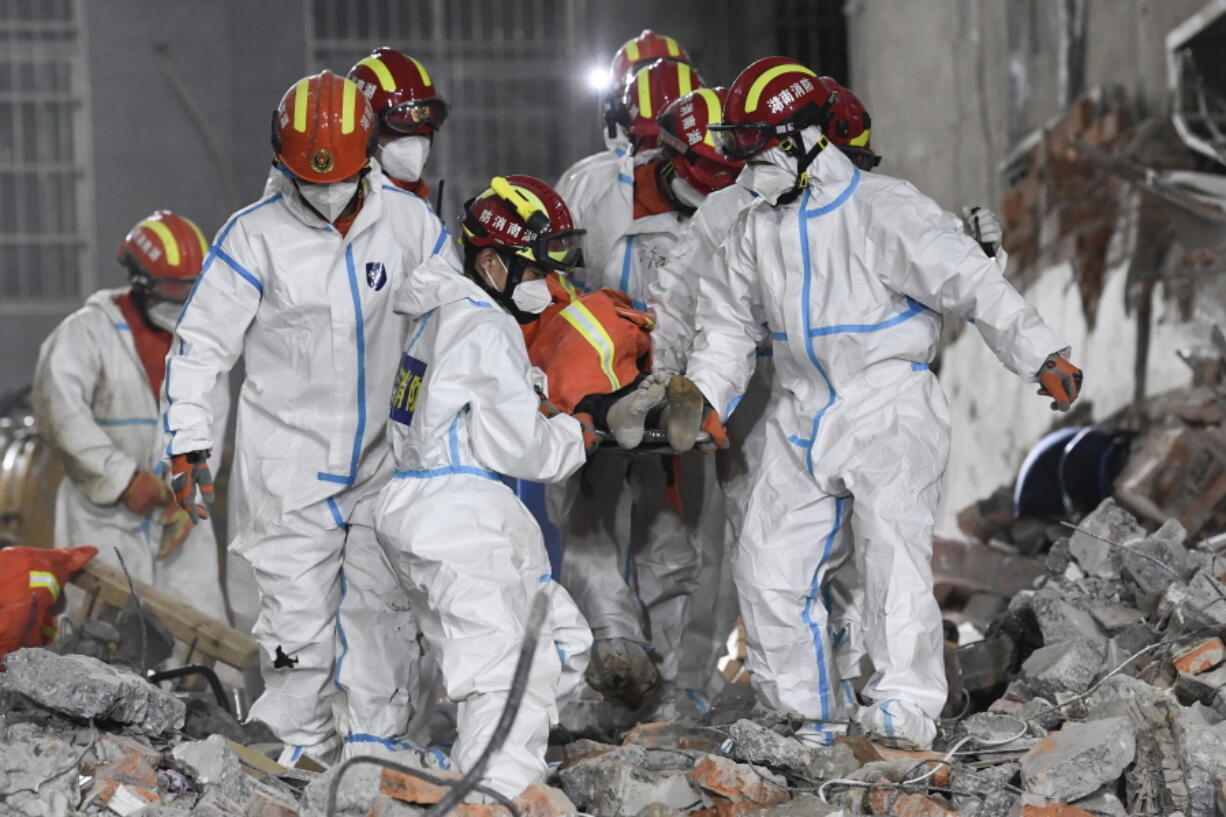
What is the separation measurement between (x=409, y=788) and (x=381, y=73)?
7.54ft

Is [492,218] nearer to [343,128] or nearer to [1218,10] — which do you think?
[343,128]

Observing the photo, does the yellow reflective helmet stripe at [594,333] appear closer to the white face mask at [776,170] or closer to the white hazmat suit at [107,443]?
the white face mask at [776,170]

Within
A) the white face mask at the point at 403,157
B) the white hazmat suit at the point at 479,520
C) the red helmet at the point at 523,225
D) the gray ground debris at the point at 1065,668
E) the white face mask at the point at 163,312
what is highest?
the white face mask at the point at 403,157

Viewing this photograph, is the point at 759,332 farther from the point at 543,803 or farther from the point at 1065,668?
the point at 543,803

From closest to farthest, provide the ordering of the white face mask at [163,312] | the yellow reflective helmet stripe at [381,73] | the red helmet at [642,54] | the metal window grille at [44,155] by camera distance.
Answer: the yellow reflective helmet stripe at [381,73], the red helmet at [642,54], the white face mask at [163,312], the metal window grille at [44,155]

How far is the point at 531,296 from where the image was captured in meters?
4.16

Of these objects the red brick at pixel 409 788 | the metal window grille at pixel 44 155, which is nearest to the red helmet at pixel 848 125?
the red brick at pixel 409 788

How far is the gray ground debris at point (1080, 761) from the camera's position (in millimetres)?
3615

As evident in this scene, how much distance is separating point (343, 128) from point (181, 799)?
165cm

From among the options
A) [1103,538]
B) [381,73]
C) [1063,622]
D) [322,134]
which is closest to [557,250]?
[322,134]

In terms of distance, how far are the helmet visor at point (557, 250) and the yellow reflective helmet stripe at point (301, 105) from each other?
0.66 meters

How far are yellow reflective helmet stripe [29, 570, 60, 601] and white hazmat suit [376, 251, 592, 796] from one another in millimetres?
1299

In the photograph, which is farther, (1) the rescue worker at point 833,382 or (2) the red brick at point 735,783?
(1) the rescue worker at point 833,382

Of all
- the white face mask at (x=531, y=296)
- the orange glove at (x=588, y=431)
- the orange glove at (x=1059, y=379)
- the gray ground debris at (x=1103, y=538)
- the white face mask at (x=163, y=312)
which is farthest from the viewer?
the white face mask at (x=163, y=312)
